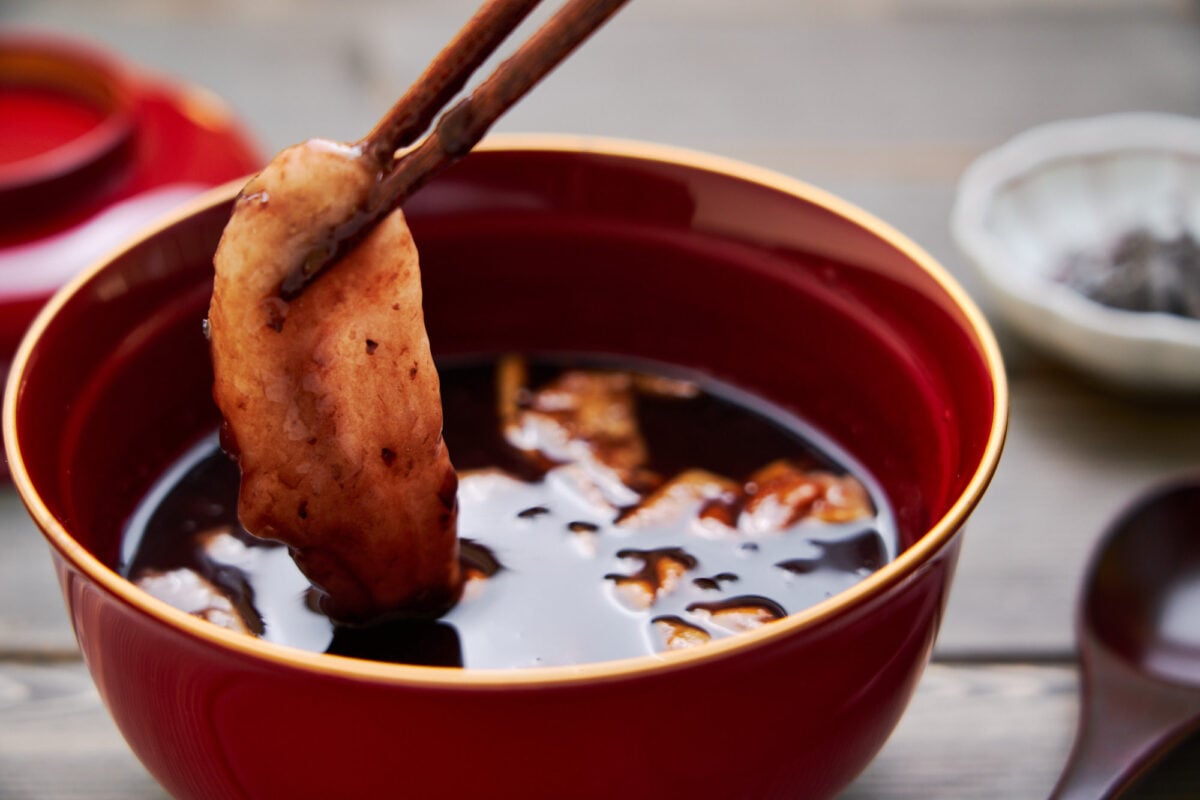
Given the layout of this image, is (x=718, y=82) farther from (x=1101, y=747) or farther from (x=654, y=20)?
(x=1101, y=747)

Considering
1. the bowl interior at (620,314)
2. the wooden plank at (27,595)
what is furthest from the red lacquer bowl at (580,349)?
the wooden plank at (27,595)

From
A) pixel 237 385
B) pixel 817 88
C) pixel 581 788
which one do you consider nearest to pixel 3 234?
pixel 237 385

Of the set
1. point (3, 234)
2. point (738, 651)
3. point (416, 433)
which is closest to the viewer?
point (738, 651)

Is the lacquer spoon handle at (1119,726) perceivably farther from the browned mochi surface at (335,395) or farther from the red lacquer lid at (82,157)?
the red lacquer lid at (82,157)

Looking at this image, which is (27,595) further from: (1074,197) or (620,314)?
(1074,197)

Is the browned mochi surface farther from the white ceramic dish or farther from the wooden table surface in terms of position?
the white ceramic dish

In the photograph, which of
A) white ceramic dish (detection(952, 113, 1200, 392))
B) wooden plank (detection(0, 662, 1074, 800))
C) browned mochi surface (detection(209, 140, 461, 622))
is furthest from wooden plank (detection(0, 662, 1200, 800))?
white ceramic dish (detection(952, 113, 1200, 392))

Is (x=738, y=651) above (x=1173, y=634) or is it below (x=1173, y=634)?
above

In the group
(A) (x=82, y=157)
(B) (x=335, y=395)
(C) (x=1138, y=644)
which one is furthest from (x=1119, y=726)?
(A) (x=82, y=157)

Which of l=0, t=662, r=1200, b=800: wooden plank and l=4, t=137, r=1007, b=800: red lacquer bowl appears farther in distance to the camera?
l=0, t=662, r=1200, b=800: wooden plank
